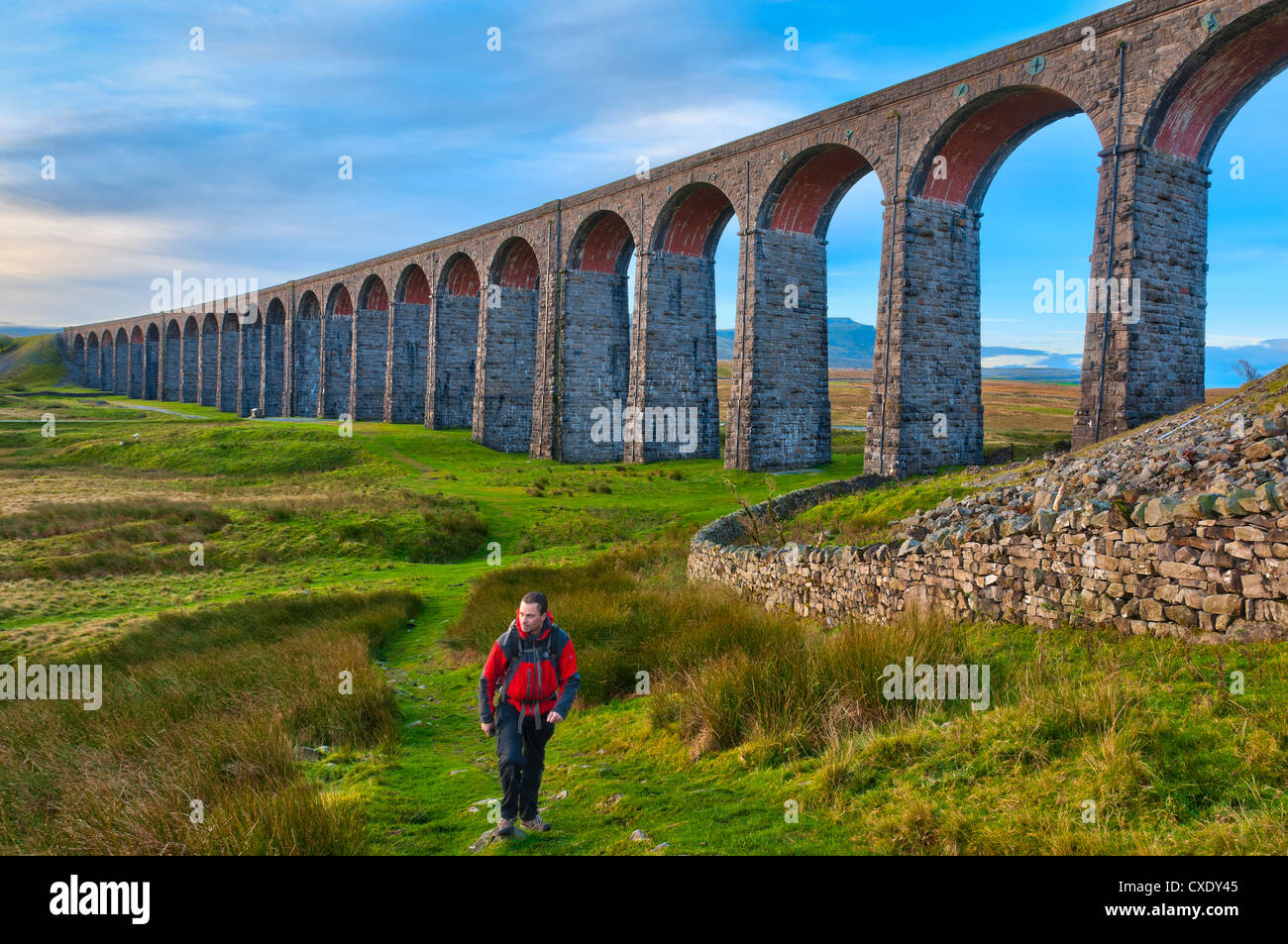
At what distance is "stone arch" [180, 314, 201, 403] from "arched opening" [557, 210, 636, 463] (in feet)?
200

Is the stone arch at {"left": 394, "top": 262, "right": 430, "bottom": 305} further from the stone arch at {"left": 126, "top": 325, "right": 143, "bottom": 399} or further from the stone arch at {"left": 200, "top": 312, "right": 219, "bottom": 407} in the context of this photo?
the stone arch at {"left": 126, "top": 325, "right": 143, "bottom": 399}

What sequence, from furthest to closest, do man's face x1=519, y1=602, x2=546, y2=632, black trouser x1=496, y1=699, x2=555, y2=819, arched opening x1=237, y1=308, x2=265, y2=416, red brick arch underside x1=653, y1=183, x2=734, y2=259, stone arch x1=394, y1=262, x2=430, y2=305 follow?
arched opening x1=237, y1=308, x2=265, y2=416
stone arch x1=394, y1=262, x2=430, y2=305
red brick arch underside x1=653, y1=183, x2=734, y2=259
man's face x1=519, y1=602, x2=546, y2=632
black trouser x1=496, y1=699, x2=555, y2=819

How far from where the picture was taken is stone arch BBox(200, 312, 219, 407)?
74500 millimetres

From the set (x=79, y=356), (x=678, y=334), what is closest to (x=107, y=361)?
(x=79, y=356)

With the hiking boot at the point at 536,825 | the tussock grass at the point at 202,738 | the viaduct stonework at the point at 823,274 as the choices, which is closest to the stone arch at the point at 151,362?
the viaduct stonework at the point at 823,274

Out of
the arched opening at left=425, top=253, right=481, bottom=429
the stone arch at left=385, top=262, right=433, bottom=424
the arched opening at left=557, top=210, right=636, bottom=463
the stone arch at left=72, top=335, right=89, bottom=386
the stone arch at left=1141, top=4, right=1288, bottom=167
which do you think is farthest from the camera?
the stone arch at left=72, top=335, right=89, bottom=386

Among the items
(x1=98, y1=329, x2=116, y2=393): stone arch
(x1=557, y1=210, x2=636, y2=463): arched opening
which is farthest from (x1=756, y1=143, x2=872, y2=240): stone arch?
(x1=98, y1=329, x2=116, y2=393): stone arch

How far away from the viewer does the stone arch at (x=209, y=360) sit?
74500mm

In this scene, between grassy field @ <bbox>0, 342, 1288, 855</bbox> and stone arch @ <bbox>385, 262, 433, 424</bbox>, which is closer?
grassy field @ <bbox>0, 342, 1288, 855</bbox>

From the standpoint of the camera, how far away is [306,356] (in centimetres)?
5934

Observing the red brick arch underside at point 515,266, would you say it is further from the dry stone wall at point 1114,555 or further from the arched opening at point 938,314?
the dry stone wall at point 1114,555

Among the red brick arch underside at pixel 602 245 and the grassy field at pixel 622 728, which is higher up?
the red brick arch underside at pixel 602 245

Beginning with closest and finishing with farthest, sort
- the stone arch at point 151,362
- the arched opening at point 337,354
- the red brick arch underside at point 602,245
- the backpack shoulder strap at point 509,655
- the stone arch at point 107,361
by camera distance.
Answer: the backpack shoulder strap at point 509,655
the red brick arch underside at point 602,245
the arched opening at point 337,354
the stone arch at point 151,362
the stone arch at point 107,361

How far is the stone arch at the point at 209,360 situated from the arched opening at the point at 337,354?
84.5 feet
